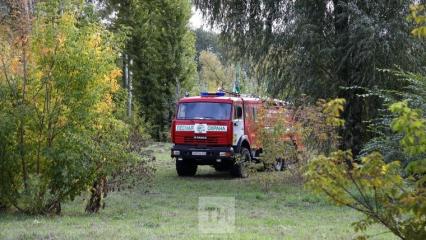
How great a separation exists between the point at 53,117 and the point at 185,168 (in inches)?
320

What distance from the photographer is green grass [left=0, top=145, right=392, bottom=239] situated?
26.2ft

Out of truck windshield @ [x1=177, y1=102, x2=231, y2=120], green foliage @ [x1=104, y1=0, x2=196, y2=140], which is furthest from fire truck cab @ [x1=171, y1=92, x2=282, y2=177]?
green foliage @ [x1=104, y1=0, x2=196, y2=140]

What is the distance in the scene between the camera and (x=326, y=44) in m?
14.7

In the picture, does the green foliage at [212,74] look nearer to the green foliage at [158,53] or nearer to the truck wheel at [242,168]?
the green foliage at [158,53]

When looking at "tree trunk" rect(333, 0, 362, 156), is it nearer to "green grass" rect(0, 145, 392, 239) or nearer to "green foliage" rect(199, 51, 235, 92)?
"green grass" rect(0, 145, 392, 239)

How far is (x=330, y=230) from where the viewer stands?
8.69m

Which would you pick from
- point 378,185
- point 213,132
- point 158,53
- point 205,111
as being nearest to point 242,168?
point 213,132

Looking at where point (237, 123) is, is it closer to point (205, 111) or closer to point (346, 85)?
point (205, 111)

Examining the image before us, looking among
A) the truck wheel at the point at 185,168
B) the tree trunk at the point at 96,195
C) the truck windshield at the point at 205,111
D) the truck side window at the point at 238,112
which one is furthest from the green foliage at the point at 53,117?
the truck wheel at the point at 185,168

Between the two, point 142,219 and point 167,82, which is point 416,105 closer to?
point 142,219

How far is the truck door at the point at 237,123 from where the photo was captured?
16766 millimetres

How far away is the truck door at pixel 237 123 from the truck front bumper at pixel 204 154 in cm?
41

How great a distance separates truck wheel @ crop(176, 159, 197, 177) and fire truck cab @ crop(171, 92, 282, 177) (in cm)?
3

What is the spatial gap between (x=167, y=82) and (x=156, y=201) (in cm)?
2536
